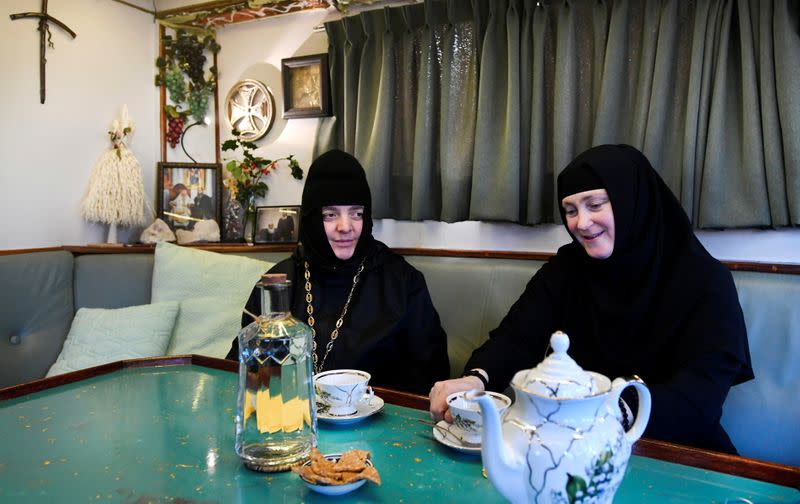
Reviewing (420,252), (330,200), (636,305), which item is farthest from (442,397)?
(420,252)

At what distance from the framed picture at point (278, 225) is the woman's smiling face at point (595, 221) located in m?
1.75

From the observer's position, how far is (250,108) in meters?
3.25

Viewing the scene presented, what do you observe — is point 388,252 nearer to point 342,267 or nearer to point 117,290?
point 342,267

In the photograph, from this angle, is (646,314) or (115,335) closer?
(646,314)

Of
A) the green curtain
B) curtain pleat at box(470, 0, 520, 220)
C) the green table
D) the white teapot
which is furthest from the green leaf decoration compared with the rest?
curtain pleat at box(470, 0, 520, 220)

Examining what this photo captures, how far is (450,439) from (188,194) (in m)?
2.63

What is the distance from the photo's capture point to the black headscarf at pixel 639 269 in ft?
4.70

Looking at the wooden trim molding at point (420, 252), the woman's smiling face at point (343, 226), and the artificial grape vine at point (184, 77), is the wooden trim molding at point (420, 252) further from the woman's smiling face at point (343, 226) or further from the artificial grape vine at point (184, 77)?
the artificial grape vine at point (184, 77)

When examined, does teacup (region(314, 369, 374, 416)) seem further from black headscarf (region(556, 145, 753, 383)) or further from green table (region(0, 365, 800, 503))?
black headscarf (region(556, 145, 753, 383))

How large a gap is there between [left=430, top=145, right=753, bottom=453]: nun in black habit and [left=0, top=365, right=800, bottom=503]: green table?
0.31 metres

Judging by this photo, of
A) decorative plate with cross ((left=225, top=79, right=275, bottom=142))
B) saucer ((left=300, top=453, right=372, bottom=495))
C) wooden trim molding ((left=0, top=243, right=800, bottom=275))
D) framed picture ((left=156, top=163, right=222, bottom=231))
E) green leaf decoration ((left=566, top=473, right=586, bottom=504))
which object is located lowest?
saucer ((left=300, top=453, right=372, bottom=495))

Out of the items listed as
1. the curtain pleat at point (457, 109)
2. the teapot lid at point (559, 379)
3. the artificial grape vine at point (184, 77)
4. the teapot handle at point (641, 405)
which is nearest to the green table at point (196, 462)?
the teapot handle at point (641, 405)

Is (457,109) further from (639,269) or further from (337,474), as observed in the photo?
(337,474)

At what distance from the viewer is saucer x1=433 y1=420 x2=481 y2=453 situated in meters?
0.97
